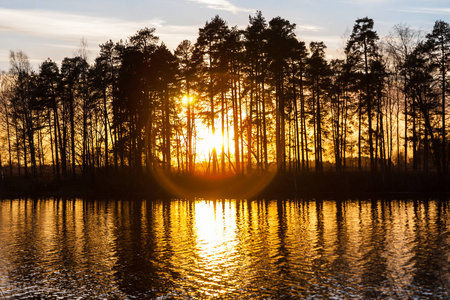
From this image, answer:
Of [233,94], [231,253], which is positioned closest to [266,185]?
[233,94]

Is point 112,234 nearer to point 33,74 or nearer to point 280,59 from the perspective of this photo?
point 280,59

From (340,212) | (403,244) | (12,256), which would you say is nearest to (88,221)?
(12,256)

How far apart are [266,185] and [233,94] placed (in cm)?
1302

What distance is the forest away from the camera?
58.4 meters

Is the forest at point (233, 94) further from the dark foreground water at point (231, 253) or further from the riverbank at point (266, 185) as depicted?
the dark foreground water at point (231, 253)

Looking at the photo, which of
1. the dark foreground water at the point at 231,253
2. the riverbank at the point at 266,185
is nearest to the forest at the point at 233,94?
the riverbank at the point at 266,185

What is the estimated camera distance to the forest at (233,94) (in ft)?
192

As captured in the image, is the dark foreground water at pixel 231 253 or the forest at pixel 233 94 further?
the forest at pixel 233 94

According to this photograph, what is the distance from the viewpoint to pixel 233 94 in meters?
60.3

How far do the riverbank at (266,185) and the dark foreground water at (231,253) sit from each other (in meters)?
13.4

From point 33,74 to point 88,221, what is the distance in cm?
4201

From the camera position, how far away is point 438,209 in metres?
→ 38.9

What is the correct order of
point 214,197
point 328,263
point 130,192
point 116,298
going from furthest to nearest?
point 130,192
point 214,197
point 328,263
point 116,298

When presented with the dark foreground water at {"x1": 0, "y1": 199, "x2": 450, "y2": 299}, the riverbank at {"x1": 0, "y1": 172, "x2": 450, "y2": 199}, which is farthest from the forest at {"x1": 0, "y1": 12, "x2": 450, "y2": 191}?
the dark foreground water at {"x1": 0, "y1": 199, "x2": 450, "y2": 299}
